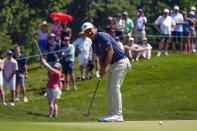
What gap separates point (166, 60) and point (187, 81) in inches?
121

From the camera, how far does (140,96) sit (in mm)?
22188

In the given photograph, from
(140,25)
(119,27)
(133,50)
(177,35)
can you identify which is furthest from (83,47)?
(177,35)

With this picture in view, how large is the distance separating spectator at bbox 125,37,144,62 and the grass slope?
0.30 m

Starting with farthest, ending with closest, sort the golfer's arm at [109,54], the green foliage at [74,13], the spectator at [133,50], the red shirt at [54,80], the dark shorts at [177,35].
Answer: the green foliage at [74,13]
the dark shorts at [177,35]
the spectator at [133,50]
the red shirt at [54,80]
the golfer's arm at [109,54]

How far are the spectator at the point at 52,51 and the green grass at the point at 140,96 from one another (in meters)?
1.18

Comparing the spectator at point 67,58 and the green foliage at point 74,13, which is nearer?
the spectator at point 67,58

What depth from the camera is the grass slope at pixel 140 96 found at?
1948 cm

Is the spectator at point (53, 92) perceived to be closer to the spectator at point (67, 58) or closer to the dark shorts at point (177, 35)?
the spectator at point (67, 58)

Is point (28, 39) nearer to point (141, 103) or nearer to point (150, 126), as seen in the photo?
point (141, 103)

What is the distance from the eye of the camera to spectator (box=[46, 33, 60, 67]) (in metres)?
22.9

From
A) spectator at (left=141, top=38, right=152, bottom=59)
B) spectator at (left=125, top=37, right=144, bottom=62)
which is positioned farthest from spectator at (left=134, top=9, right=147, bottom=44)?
spectator at (left=125, top=37, right=144, bottom=62)

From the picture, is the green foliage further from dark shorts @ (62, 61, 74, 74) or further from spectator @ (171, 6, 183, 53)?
dark shorts @ (62, 61, 74, 74)

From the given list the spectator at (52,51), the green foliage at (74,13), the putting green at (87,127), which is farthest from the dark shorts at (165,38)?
the green foliage at (74,13)

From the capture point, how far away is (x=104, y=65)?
43.5 feet
